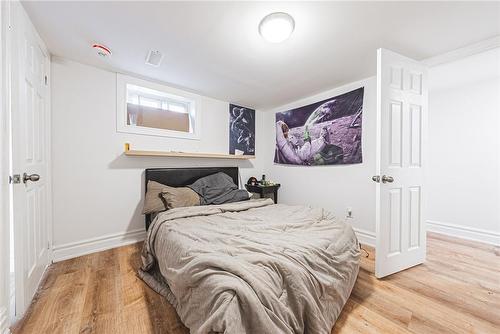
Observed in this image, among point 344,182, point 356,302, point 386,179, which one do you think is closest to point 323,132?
point 344,182

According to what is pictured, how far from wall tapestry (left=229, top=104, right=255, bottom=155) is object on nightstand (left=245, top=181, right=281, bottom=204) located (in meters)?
0.66

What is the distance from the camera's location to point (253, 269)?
103cm

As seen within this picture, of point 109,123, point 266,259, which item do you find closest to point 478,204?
point 266,259

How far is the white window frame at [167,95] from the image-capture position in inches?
101

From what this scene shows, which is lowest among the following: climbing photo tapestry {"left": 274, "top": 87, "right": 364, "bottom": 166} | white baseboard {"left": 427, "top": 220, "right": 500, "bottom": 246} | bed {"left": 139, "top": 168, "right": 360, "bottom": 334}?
white baseboard {"left": 427, "top": 220, "right": 500, "bottom": 246}

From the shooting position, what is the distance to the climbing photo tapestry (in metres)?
2.78

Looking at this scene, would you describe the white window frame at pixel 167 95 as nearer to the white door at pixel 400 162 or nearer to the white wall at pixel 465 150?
the white door at pixel 400 162

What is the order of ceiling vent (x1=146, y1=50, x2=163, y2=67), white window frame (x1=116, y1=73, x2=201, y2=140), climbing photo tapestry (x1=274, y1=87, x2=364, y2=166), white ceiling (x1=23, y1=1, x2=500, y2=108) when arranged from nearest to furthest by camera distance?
white ceiling (x1=23, y1=1, x2=500, y2=108)
ceiling vent (x1=146, y1=50, x2=163, y2=67)
white window frame (x1=116, y1=73, x2=201, y2=140)
climbing photo tapestry (x1=274, y1=87, x2=364, y2=166)

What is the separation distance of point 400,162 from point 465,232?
2065 mm

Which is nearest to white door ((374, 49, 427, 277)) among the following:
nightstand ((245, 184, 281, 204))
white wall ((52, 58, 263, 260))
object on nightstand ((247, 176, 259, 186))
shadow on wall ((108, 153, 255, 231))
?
nightstand ((245, 184, 281, 204))

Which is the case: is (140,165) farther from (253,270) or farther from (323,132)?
(323,132)

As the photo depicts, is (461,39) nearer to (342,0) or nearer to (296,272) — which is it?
(342,0)

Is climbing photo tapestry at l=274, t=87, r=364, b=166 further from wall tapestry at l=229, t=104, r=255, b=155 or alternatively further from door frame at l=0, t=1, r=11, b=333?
door frame at l=0, t=1, r=11, b=333

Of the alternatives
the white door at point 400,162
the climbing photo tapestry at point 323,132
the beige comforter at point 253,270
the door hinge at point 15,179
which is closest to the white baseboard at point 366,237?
the white door at point 400,162
